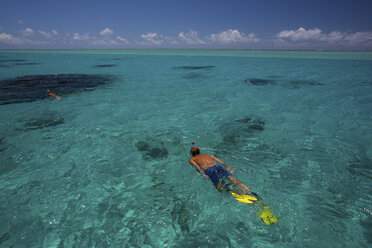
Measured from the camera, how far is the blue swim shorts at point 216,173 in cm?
577

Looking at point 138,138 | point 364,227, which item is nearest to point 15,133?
point 138,138

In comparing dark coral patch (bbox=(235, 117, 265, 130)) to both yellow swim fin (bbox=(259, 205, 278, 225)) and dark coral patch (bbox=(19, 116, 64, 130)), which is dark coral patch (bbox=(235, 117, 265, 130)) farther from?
dark coral patch (bbox=(19, 116, 64, 130))

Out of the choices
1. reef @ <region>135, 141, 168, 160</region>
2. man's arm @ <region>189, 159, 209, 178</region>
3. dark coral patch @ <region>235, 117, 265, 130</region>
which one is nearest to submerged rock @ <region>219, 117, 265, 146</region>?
dark coral patch @ <region>235, 117, 265, 130</region>

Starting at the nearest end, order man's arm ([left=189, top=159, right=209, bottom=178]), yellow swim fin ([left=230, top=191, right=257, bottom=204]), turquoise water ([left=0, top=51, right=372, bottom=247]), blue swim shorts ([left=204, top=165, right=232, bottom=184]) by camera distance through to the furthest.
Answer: turquoise water ([left=0, top=51, right=372, bottom=247]), yellow swim fin ([left=230, top=191, right=257, bottom=204]), blue swim shorts ([left=204, top=165, right=232, bottom=184]), man's arm ([left=189, top=159, right=209, bottom=178])

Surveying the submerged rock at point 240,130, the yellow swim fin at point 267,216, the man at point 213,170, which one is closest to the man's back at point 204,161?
the man at point 213,170

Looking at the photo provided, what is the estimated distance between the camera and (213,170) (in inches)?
234

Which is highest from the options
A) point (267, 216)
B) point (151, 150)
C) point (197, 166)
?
point (197, 166)

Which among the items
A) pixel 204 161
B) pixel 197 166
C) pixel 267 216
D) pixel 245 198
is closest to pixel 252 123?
pixel 204 161

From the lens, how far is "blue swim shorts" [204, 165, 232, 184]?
577 cm

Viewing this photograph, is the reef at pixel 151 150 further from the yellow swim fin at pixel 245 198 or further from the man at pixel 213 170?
the yellow swim fin at pixel 245 198

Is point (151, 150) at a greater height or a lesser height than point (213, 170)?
lesser

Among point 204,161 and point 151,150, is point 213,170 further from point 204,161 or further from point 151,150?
point 151,150

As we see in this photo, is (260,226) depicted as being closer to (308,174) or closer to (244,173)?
(244,173)

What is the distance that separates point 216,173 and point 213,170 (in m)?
0.14
